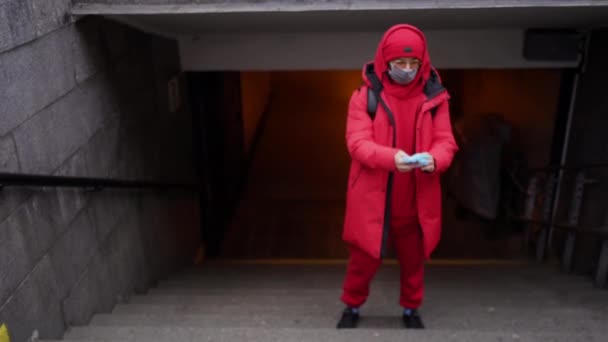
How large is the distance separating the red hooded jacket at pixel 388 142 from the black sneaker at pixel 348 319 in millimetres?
502

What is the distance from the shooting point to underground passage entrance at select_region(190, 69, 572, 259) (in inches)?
221

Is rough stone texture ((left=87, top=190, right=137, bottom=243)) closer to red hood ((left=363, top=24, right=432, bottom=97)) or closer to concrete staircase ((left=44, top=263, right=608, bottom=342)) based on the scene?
concrete staircase ((left=44, top=263, right=608, bottom=342))

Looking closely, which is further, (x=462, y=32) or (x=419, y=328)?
(x=462, y=32)

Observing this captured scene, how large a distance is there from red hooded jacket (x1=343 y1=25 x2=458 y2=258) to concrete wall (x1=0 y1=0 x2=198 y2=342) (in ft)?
4.42

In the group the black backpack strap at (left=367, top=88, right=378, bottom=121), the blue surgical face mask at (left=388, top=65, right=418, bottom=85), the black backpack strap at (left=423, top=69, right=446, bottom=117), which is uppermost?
the blue surgical face mask at (left=388, top=65, right=418, bottom=85)

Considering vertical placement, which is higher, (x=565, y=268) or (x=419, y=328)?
(x=419, y=328)

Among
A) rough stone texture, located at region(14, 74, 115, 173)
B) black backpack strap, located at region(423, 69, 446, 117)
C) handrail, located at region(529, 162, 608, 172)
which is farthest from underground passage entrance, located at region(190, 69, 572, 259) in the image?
black backpack strap, located at region(423, 69, 446, 117)

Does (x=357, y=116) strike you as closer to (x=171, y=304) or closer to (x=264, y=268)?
(x=171, y=304)

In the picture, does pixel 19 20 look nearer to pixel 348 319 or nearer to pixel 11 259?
pixel 11 259

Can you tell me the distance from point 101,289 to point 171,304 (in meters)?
0.43

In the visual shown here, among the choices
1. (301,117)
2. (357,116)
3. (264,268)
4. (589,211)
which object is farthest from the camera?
(301,117)

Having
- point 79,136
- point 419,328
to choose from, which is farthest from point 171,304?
point 419,328

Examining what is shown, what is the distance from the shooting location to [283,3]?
9.18ft

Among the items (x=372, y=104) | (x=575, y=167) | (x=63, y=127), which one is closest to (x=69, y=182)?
(x=63, y=127)
